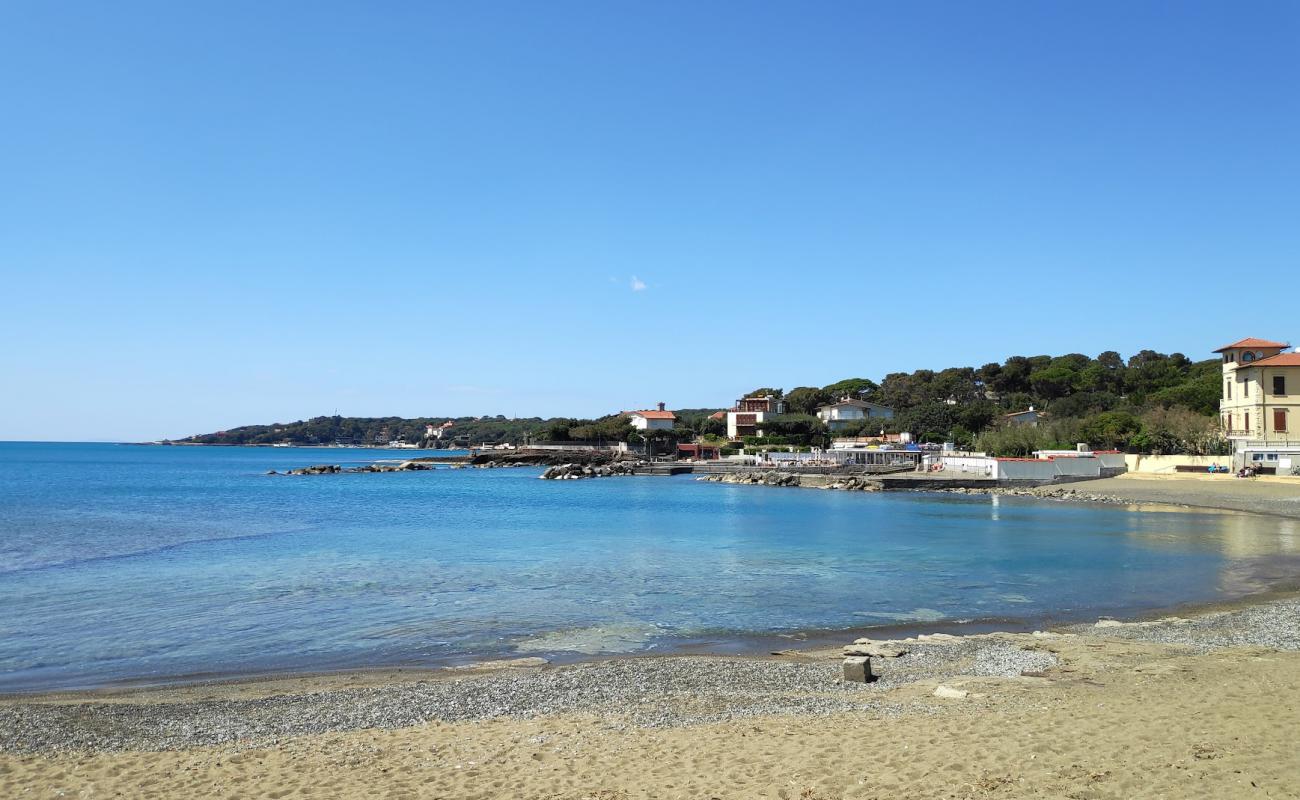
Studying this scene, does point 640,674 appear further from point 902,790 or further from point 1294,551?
point 1294,551

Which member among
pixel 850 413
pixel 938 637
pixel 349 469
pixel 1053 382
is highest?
pixel 1053 382

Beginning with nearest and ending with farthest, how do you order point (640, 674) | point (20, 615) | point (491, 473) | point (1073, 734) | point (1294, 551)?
point (1073, 734) < point (640, 674) < point (20, 615) < point (1294, 551) < point (491, 473)

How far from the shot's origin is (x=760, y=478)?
7038 cm

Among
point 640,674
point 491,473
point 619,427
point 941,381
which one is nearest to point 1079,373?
point 941,381

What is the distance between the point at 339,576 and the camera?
70.8 feet

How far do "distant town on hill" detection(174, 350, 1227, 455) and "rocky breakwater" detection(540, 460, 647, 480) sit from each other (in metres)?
20.3

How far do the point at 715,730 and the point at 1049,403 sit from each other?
107299 mm

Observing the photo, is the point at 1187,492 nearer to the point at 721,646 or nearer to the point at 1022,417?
the point at 721,646

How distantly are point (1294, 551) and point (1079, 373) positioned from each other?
9199 cm

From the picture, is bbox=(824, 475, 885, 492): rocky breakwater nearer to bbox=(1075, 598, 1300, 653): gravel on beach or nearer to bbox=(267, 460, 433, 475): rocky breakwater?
bbox=(1075, 598, 1300, 653): gravel on beach

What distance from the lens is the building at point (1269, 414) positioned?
1896 inches

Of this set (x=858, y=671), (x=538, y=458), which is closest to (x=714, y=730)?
(x=858, y=671)

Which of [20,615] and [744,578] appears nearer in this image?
[20,615]

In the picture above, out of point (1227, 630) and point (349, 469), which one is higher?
point (1227, 630)
